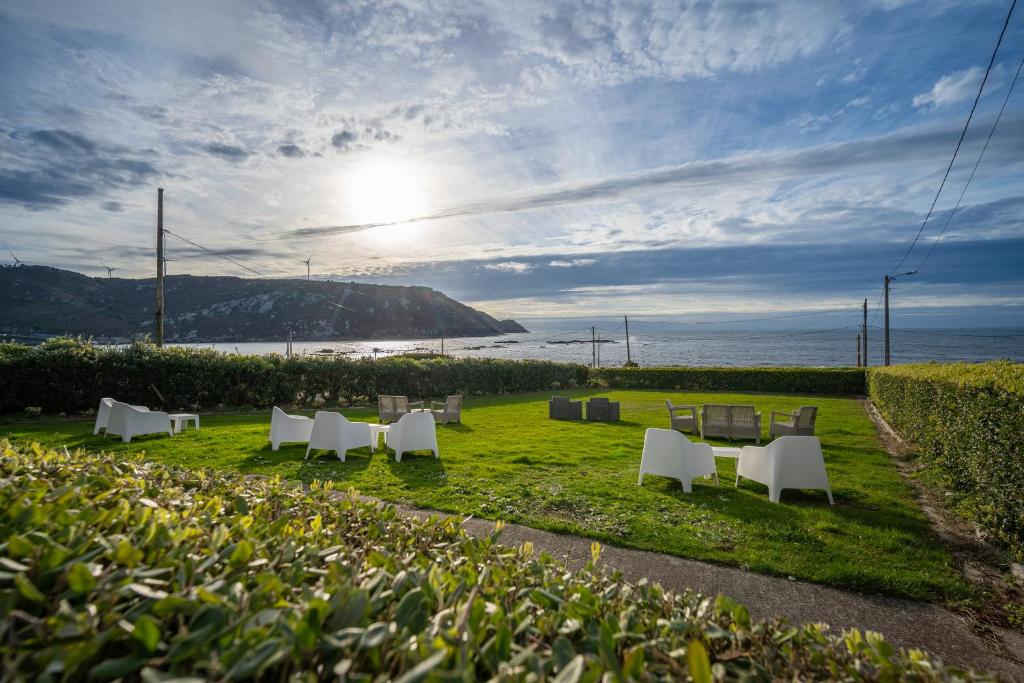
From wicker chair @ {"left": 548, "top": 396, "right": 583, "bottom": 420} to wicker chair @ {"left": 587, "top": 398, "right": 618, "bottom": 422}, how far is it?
295mm

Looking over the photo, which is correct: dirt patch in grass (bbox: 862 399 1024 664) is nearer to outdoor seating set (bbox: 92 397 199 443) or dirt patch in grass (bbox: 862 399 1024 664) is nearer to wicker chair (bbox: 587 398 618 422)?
wicker chair (bbox: 587 398 618 422)

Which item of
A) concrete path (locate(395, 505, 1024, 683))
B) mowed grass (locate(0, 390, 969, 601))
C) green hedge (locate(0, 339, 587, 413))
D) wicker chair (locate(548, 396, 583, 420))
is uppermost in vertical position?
green hedge (locate(0, 339, 587, 413))

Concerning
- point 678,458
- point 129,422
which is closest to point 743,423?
point 678,458

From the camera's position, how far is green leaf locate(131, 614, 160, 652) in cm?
99

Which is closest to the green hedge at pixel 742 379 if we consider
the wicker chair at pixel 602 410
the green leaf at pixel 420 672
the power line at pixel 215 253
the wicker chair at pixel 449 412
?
the wicker chair at pixel 602 410

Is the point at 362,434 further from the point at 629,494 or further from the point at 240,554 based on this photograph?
the point at 240,554

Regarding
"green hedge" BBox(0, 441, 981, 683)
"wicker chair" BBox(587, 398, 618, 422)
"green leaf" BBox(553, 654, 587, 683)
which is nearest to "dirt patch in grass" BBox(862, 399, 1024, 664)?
"green hedge" BBox(0, 441, 981, 683)

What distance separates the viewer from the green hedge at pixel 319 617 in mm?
1012

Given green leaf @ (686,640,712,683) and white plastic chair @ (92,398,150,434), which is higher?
green leaf @ (686,640,712,683)

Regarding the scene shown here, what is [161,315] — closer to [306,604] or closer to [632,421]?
[632,421]

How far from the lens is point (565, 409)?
14008 mm

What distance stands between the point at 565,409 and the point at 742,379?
14.9 meters

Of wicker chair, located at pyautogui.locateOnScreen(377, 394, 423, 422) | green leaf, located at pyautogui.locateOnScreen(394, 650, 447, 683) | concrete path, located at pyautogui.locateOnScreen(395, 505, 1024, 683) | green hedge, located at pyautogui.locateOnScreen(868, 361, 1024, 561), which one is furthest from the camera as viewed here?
wicker chair, located at pyautogui.locateOnScreen(377, 394, 423, 422)

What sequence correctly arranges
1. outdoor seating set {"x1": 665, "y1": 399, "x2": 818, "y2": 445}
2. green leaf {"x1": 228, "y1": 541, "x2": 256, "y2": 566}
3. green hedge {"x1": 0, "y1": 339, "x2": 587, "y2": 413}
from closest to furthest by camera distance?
green leaf {"x1": 228, "y1": 541, "x2": 256, "y2": 566}, outdoor seating set {"x1": 665, "y1": 399, "x2": 818, "y2": 445}, green hedge {"x1": 0, "y1": 339, "x2": 587, "y2": 413}
